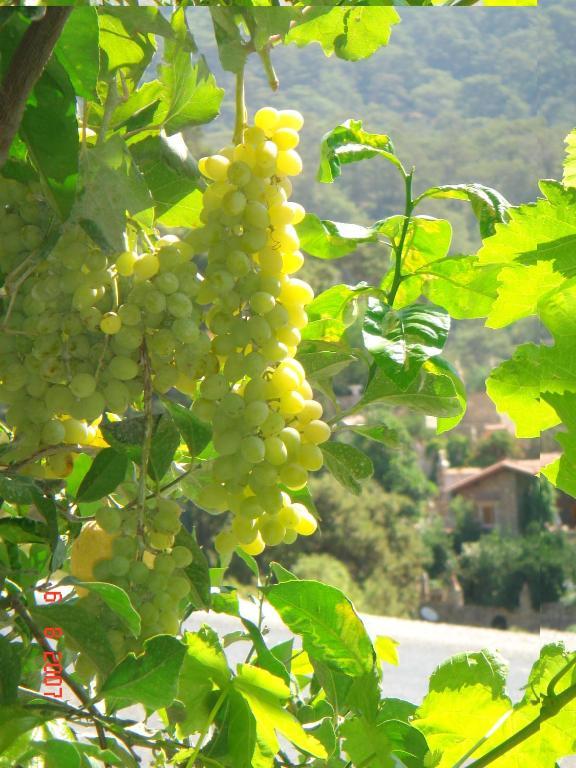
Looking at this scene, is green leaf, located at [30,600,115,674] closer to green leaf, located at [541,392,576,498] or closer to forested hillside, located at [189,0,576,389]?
green leaf, located at [541,392,576,498]

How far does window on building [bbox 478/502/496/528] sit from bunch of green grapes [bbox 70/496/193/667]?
6895 mm

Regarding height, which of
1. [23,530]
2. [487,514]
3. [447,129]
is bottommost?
[487,514]

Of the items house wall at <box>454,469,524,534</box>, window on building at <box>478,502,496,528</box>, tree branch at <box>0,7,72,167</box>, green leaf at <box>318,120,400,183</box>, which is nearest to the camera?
tree branch at <box>0,7,72,167</box>

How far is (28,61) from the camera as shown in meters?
0.19

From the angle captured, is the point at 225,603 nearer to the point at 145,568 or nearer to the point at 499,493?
the point at 145,568

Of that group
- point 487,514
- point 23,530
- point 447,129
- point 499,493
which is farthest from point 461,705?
point 447,129

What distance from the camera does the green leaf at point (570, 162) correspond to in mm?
242

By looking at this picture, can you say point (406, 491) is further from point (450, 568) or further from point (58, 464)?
point (58, 464)

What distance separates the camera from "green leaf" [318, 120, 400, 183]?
0.31 metres

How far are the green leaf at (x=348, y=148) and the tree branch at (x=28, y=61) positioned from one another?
5.1 inches

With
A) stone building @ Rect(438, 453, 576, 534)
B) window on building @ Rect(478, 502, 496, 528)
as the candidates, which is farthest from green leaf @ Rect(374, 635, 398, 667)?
window on building @ Rect(478, 502, 496, 528)

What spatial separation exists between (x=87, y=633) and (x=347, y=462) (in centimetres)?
10

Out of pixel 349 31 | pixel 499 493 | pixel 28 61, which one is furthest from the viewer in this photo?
pixel 499 493

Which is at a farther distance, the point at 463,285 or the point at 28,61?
the point at 463,285
